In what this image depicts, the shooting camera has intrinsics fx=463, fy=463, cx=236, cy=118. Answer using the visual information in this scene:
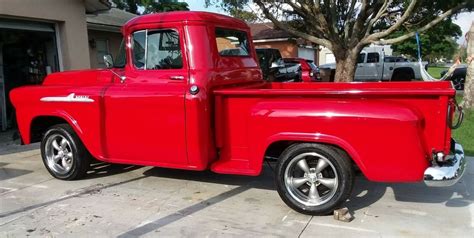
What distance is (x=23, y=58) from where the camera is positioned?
1188cm

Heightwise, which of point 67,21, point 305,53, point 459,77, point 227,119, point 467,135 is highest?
point 67,21

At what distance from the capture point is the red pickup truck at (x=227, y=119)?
4.29 m

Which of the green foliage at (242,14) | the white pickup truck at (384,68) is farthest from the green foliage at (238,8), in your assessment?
the white pickup truck at (384,68)

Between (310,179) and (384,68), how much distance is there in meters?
19.9

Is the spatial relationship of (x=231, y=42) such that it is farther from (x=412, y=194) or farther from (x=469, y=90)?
(x=469, y=90)

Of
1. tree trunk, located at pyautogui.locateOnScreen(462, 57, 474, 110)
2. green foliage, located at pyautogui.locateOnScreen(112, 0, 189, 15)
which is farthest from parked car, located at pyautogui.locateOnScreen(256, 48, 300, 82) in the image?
green foliage, located at pyautogui.locateOnScreen(112, 0, 189, 15)

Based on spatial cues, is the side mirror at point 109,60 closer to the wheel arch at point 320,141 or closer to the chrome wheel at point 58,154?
the chrome wheel at point 58,154

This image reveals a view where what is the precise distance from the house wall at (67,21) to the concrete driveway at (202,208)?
4.88 meters

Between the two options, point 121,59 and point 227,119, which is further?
point 121,59

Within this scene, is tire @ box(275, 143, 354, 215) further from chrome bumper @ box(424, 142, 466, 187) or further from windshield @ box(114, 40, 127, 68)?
windshield @ box(114, 40, 127, 68)

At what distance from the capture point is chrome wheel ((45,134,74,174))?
20.7ft

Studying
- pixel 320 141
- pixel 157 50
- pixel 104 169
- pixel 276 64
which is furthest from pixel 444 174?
pixel 276 64

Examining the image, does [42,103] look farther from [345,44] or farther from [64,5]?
→ [345,44]

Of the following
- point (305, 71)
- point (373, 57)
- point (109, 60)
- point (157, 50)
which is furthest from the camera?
point (373, 57)
